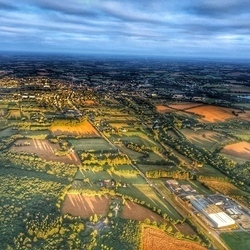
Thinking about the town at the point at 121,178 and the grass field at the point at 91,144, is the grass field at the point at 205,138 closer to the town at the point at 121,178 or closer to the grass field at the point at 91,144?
the town at the point at 121,178

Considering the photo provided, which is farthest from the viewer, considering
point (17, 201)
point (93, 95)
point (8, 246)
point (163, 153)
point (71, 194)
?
point (93, 95)

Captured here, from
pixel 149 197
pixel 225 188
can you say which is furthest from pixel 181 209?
pixel 225 188

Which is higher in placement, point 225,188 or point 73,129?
point 225,188

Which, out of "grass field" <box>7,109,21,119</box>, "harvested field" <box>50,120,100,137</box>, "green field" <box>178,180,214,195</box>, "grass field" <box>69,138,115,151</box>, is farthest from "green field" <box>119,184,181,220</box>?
"grass field" <box>7,109,21,119</box>

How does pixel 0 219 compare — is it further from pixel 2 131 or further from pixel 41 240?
pixel 2 131

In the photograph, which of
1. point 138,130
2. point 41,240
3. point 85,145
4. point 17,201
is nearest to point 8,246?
point 41,240

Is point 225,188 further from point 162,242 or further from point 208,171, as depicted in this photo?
point 162,242
